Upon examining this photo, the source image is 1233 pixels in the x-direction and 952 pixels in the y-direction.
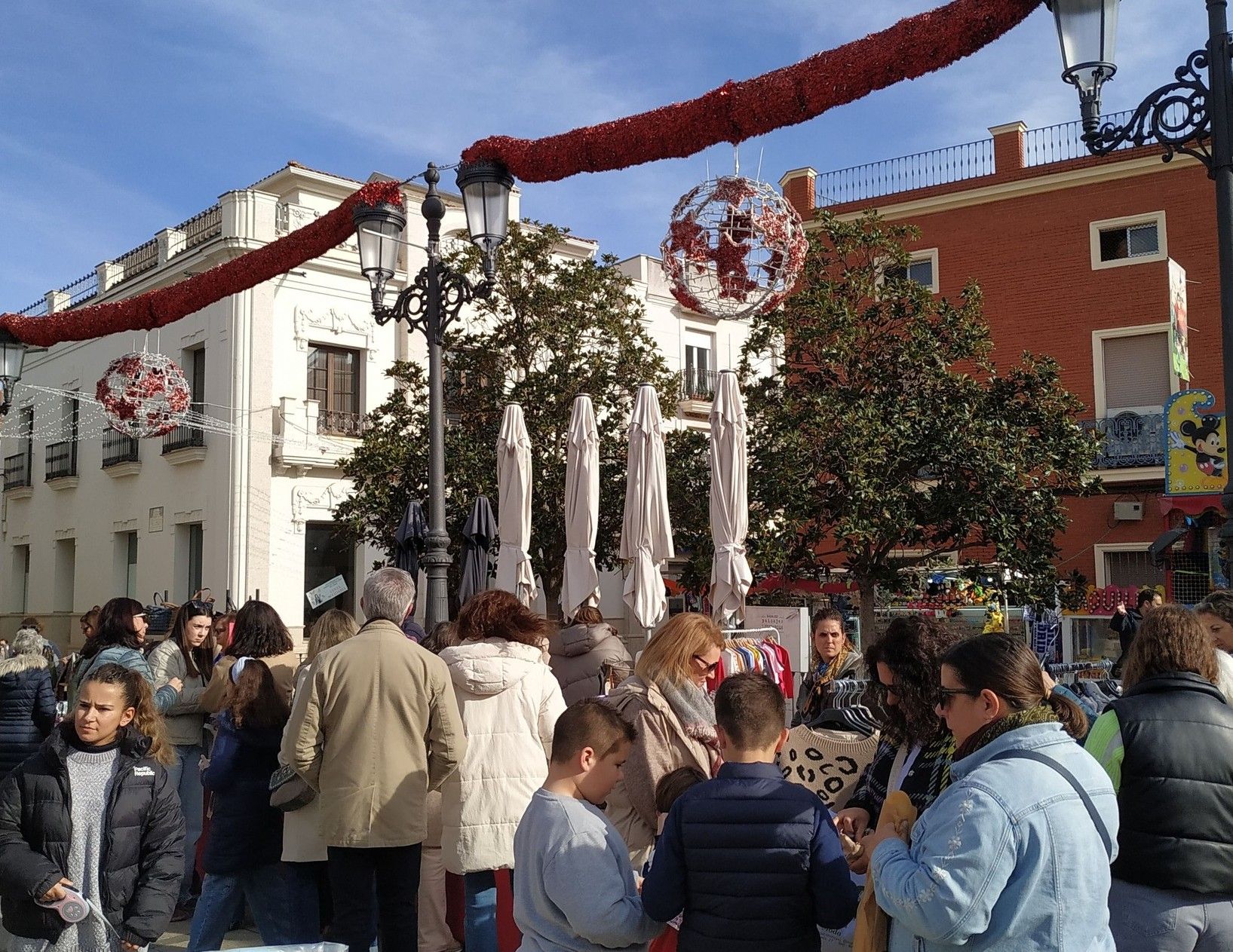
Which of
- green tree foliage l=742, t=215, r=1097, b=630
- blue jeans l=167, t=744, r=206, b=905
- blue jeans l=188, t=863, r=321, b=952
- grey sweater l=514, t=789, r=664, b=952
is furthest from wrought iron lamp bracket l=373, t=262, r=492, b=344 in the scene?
green tree foliage l=742, t=215, r=1097, b=630

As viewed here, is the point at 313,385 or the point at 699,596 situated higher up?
the point at 313,385

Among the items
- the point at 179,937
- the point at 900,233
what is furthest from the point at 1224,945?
the point at 900,233

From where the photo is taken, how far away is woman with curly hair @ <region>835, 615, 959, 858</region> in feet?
10.9

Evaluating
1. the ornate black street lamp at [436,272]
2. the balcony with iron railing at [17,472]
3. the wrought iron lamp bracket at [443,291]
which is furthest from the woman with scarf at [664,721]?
the balcony with iron railing at [17,472]

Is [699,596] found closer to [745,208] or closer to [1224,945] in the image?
[745,208]

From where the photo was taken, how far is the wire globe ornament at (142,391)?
43.3 feet

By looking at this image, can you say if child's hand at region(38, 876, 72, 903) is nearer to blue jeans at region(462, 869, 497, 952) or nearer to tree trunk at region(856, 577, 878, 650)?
blue jeans at region(462, 869, 497, 952)

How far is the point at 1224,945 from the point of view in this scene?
10.8 feet

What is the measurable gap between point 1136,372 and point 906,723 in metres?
20.3

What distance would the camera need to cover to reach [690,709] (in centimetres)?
456

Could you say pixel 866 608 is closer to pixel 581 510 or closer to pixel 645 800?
pixel 581 510

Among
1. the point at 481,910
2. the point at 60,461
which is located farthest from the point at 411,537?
the point at 60,461

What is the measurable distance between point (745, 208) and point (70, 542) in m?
25.8

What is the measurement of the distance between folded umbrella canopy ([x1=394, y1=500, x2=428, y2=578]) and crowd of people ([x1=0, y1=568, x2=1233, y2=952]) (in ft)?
20.7
